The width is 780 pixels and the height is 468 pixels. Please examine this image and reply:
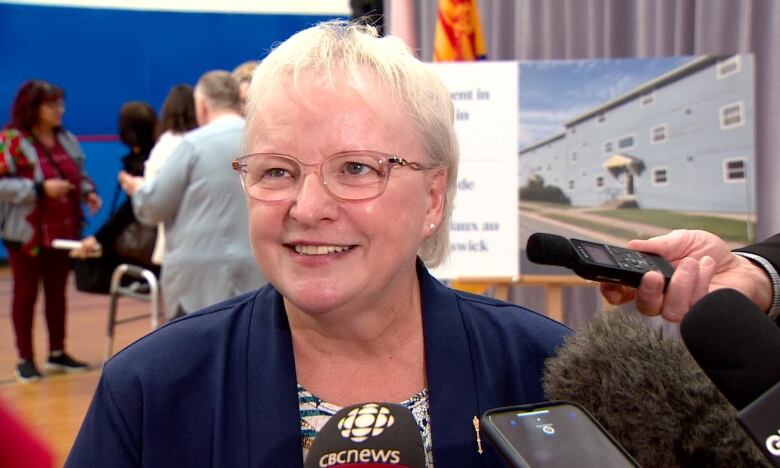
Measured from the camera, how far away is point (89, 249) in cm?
482

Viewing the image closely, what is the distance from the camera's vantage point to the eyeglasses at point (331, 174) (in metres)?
1.32

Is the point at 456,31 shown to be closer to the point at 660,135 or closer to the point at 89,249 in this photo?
the point at 660,135

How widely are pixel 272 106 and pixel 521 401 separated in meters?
0.59

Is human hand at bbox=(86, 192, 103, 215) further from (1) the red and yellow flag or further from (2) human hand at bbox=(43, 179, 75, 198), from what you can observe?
(1) the red and yellow flag

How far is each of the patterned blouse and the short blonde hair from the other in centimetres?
38

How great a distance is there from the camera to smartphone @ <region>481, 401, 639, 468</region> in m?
0.75

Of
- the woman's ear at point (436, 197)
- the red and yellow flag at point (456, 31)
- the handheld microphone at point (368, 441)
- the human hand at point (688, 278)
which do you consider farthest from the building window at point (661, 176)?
the handheld microphone at point (368, 441)

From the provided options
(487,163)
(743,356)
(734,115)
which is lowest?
(743,356)

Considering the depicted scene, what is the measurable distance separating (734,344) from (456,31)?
3399 mm

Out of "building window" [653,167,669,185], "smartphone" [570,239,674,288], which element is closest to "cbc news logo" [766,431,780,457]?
"smartphone" [570,239,674,288]

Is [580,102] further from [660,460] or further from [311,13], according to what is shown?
[311,13]

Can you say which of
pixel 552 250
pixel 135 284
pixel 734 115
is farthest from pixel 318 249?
pixel 135 284

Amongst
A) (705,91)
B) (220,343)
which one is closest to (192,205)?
(705,91)

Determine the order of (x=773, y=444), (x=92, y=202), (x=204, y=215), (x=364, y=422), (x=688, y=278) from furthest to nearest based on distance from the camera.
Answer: (x=92, y=202) → (x=204, y=215) → (x=688, y=278) → (x=364, y=422) → (x=773, y=444)
